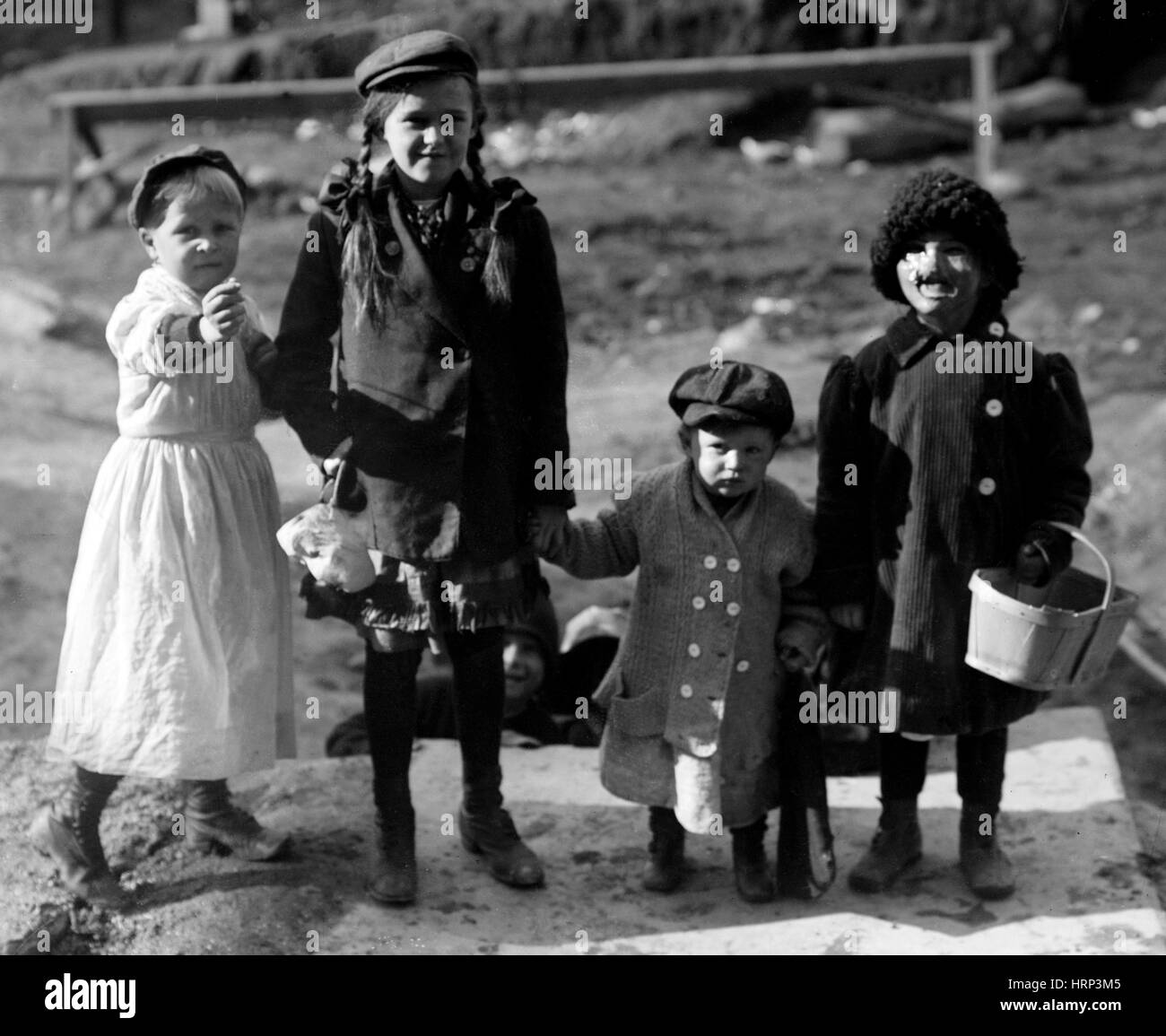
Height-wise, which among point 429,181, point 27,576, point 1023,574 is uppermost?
point 429,181

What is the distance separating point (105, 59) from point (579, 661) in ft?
12.7

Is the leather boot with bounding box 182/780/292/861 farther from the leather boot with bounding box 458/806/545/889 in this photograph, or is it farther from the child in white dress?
the leather boot with bounding box 458/806/545/889

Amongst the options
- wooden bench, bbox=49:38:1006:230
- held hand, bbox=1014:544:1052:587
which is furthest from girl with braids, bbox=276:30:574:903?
wooden bench, bbox=49:38:1006:230

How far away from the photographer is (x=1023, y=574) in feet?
11.3

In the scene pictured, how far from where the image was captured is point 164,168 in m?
3.41

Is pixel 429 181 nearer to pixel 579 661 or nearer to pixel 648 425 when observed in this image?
pixel 579 661

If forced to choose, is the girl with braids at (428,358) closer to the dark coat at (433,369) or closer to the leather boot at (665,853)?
the dark coat at (433,369)

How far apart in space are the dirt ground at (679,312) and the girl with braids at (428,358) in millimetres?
1659

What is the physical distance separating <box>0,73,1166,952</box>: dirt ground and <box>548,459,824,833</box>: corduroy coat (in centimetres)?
167

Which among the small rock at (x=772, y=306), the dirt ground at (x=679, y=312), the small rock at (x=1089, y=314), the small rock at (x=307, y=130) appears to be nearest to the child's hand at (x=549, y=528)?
the dirt ground at (x=679, y=312)

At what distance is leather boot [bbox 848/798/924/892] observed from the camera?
12.0 ft

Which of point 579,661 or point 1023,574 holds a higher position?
point 1023,574
